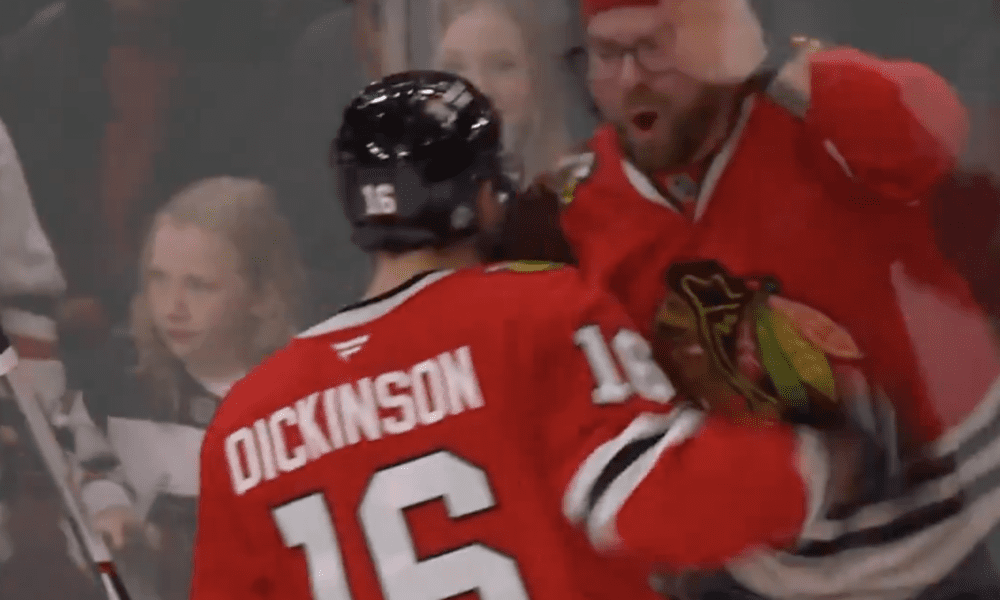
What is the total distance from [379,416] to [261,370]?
0.16 m

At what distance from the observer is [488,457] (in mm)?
1029

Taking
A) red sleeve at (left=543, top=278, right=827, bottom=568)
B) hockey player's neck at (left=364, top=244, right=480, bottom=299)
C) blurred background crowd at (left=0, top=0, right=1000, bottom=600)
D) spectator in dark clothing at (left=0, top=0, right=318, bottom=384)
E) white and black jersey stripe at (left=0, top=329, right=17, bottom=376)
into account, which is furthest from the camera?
white and black jersey stripe at (left=0, top=329, right=17, bottom=376)

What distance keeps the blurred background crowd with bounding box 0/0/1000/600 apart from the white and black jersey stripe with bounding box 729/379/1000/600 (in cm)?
46

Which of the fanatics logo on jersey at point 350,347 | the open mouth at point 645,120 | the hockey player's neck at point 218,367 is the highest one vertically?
the open mouth at point 645,120

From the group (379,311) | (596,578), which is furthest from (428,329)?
(596,578)

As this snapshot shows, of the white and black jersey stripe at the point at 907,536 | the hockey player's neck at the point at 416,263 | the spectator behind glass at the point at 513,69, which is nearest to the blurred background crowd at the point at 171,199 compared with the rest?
the spectator behind glass at the point at 513,69

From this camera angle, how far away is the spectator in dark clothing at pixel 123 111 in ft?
4.61

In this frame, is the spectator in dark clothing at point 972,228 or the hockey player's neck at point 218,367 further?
the hockey player's neck at point 218,367

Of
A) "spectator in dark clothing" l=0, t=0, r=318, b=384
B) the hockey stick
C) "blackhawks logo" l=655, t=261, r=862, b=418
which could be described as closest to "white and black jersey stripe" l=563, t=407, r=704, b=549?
"blackhawks logo" l=655, t=261, r=862, b=418

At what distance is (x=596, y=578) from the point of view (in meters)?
1.08

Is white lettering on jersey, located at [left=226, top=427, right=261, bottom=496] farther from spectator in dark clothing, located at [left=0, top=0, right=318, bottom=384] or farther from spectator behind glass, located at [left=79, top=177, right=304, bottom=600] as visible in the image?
spectator in dark clothing, located at [left=0, top=0, right=318, bottom=384]

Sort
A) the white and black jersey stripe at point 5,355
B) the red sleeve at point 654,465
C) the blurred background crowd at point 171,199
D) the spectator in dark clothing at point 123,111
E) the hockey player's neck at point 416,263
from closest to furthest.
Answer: the red sleeve at point 654,465 < the hockey player's neck at point 416,263 < the blurred background crowd at point 171,199 < the spectator in dark clothing at point 123,111 < the white and black jersey stripe at point 5,355

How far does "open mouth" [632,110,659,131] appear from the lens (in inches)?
43.8

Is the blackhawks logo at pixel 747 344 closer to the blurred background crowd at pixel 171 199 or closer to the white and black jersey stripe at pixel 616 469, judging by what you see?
the white and black jersey stripe at pixel 616 469
